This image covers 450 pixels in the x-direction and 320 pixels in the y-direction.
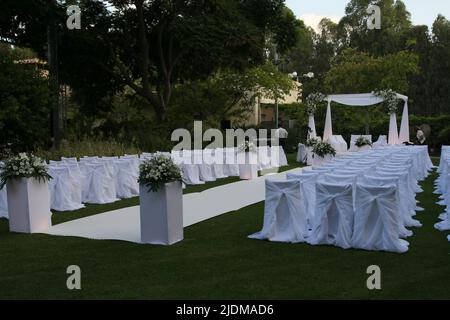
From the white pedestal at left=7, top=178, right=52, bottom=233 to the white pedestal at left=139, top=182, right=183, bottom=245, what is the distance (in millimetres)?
2063

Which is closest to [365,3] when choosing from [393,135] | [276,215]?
[393,135]

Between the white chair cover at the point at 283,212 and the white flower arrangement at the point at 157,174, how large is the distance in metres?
1.39

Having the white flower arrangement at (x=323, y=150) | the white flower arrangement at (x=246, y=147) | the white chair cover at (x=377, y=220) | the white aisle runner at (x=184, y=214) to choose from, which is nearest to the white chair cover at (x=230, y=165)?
the white flower arrangement at (x=246, y=147)

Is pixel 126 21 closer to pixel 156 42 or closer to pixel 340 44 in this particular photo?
pixel 156 42

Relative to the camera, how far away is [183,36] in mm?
21406

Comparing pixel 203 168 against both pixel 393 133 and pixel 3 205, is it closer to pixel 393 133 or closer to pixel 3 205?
pixel 3 205

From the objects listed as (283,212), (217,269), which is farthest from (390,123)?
(217,269)

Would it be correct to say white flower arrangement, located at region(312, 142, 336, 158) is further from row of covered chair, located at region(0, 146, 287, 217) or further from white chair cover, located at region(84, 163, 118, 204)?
white chair cover, located at region(84, 163, 118, 204)

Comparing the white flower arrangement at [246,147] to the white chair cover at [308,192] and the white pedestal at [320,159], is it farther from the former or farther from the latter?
the white chair cover at [308,192]

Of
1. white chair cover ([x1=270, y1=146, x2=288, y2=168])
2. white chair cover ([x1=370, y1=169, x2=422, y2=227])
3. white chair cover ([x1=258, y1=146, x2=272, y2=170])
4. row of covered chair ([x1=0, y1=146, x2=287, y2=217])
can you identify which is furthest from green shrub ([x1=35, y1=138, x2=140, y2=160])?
white chair cover ([x1=370, y1=169, x2=422, y2=227])

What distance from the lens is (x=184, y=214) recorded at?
32.5 ft

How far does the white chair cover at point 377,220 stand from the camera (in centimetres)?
672

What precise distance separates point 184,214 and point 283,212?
9.41 feet

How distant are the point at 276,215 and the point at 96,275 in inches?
113
